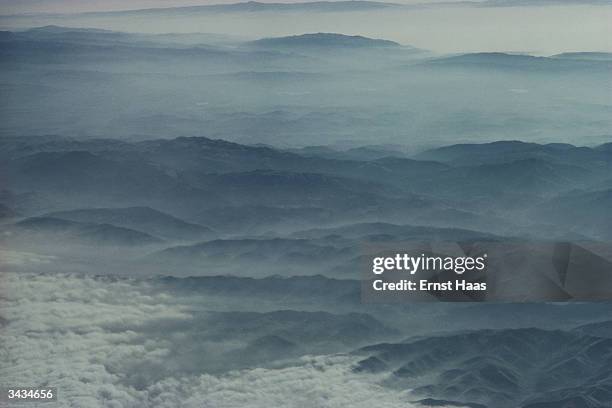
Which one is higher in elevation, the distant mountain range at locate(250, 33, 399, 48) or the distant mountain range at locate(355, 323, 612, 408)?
the distant mountain range at locate(250, 33, 399, 48)

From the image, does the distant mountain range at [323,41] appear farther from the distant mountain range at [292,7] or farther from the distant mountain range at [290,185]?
the distant mountain range at [290,185]

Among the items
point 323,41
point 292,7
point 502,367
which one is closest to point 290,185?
point 323,41

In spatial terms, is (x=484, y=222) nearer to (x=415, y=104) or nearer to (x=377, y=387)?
(x=415, y=104)

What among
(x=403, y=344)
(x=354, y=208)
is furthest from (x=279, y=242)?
(x=403, y=344)

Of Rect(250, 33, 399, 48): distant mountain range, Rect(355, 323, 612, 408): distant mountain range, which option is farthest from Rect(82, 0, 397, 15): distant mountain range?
Rect(355, 323, 612, 408): distant mountain range

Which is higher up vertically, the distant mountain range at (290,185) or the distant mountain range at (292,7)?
the distant mountain range at (292,7)

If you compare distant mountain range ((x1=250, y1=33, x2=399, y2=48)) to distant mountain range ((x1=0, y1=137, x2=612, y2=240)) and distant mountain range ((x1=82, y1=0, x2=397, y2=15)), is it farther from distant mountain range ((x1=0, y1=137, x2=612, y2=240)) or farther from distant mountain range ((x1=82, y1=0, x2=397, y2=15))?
distant mountain range ((x1=0, y1=137, x2=612, y2=240))

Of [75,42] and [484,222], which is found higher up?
[75,42]

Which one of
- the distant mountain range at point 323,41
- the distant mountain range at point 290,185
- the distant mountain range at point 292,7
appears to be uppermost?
the distant mountain range at point 292,7

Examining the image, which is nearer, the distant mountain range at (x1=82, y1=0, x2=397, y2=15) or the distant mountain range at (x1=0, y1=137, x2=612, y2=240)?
the distant mountain range at (x1=0, y1=137, x2=612, y2=240)

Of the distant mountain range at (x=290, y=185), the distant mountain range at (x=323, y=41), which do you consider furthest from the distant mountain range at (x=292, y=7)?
the distant mountain range at (x=290, y=185)

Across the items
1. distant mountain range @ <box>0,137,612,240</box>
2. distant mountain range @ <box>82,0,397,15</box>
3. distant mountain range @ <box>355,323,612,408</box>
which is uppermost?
distant mountain range @ <box>82,0,397,15</box>
